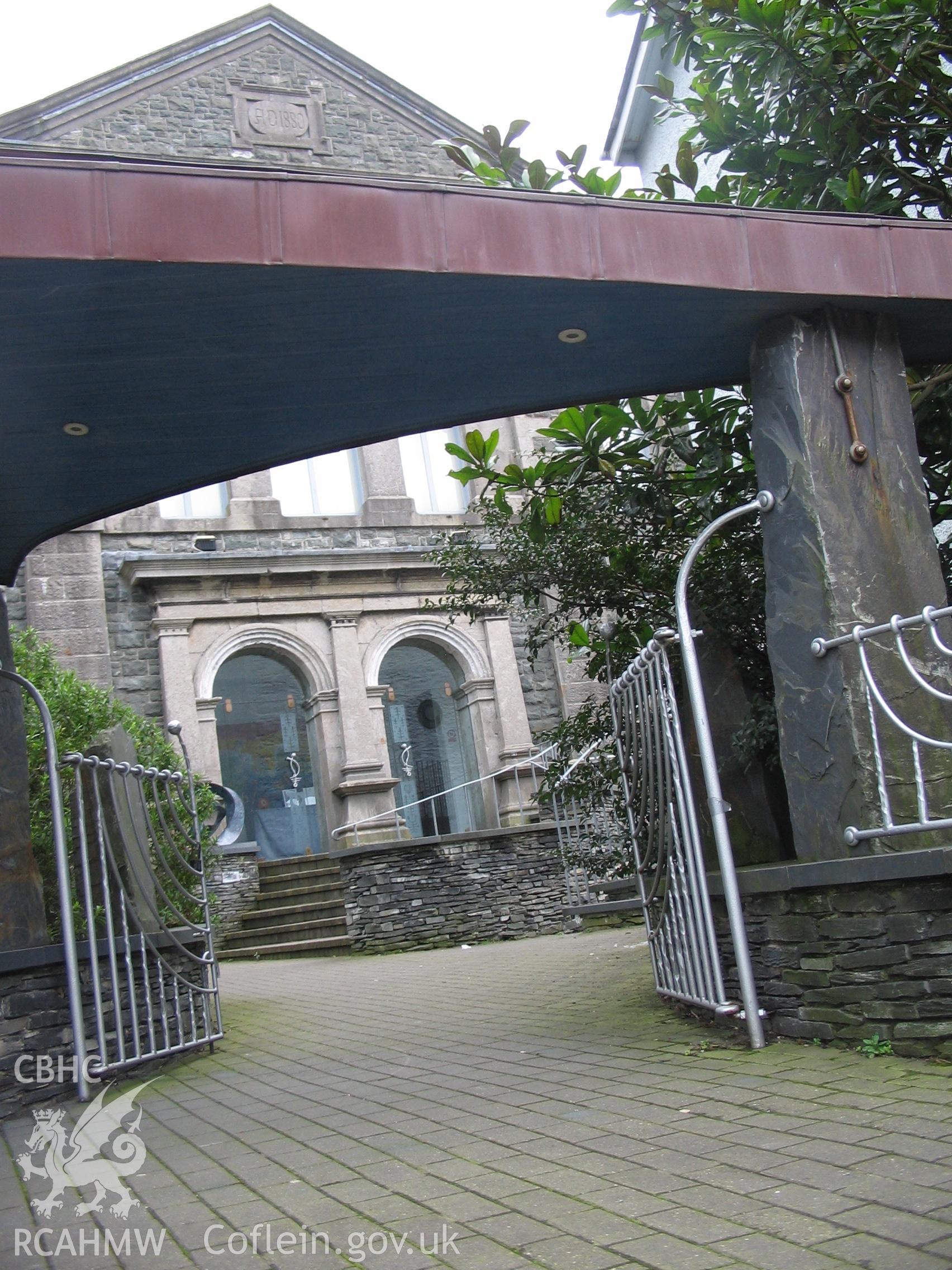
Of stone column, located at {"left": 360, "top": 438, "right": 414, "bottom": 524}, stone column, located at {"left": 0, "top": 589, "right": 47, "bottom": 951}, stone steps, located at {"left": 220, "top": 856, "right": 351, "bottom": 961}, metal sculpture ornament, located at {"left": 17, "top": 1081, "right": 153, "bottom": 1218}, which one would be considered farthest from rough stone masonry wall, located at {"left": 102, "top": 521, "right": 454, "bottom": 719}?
metal sculpture ornament, located at {"left": 17, "top": 1081, "right": 153, "bottom": 1218}

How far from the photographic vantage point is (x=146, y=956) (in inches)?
245

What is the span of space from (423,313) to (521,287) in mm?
430

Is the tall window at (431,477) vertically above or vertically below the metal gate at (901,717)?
above

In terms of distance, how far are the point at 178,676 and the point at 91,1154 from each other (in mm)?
10222

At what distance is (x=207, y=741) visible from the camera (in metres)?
13.9

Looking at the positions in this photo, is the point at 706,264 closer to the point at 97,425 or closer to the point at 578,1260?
the point at 97,425

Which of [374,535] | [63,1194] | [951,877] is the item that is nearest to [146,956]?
[63,1194]

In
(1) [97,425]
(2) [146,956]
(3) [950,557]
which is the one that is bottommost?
(2) [146,956]

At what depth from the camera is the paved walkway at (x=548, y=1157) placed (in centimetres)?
265

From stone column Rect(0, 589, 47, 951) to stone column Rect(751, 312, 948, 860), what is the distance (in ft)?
11.7

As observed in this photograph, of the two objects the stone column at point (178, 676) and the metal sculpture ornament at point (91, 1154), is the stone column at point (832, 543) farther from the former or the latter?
the stone column at point (178, 676)

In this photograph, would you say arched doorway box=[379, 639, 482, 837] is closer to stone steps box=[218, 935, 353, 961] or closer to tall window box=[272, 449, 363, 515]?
tall window box=[272, 449, 363, 515]

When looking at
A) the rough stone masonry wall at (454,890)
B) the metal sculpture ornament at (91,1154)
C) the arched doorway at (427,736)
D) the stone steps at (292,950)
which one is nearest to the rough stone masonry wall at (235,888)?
the stone steps at (292,950)

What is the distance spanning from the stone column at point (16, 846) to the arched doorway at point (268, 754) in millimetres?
9822
